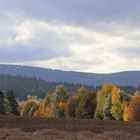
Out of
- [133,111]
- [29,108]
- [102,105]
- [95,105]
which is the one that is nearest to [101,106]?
[102,105]

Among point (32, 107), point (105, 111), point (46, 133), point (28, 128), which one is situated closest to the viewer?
point (46, 133)

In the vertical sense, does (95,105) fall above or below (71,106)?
above

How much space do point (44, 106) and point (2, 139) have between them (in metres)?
119

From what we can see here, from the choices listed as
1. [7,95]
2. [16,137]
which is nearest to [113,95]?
[7,95]

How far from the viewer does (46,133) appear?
3775 centimetres

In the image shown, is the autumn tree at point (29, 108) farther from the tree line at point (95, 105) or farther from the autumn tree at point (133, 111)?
the autumn tree at point (133, 111)

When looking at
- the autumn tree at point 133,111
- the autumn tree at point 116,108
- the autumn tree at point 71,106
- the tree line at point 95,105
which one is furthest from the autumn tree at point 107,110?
the autumn tree at point 71,106

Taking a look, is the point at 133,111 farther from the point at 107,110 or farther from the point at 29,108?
the point at 29,108

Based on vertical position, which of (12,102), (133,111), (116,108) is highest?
(12,102)

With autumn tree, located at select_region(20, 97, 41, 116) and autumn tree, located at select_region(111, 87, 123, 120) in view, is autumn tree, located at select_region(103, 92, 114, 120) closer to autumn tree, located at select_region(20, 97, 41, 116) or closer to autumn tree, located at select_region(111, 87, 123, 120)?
autumn tree, located at select_region(111, 87, 123, 120)

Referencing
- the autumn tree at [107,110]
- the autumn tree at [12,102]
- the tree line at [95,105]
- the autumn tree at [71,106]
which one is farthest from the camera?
the autumn tree at [12,102]

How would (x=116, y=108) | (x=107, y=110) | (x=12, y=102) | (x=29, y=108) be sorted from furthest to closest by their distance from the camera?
1. (x=29, y=108)
2. (x=12, y=102)
3. (x=116, y=108)
4. (x=107, y=110)

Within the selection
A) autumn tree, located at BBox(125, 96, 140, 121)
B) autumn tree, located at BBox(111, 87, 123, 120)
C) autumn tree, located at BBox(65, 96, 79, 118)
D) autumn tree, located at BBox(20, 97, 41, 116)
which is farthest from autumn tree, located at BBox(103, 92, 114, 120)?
autumn tree, located at BBox(20, 97, 41, 116)

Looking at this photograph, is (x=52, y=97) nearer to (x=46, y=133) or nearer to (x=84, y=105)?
(x=84, y=105)
